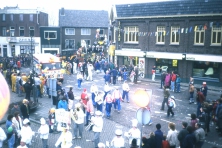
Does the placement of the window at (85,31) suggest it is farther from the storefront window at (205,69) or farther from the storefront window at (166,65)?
the storefront window at (205,69)

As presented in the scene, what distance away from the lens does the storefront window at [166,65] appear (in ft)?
89.0

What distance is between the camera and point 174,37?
2702 centimetres

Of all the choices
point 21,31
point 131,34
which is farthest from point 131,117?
point 21,31

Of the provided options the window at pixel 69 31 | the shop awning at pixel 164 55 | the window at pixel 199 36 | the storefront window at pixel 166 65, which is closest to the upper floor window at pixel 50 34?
the window at pixel 69 31

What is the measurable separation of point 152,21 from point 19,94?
16.2m

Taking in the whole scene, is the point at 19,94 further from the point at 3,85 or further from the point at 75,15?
the point at 75,15

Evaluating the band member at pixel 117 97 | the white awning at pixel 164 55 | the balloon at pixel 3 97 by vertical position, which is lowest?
the band member at pixel 117 97

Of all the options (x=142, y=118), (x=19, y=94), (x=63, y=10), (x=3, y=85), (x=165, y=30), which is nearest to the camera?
(x=3, y=85)

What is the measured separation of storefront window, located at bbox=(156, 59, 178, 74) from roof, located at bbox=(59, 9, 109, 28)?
2792cm

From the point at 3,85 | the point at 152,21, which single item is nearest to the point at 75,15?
the point at 152,21

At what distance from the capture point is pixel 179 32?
85.0 feet

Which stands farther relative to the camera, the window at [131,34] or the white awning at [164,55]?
Answer: the window at [131,34]

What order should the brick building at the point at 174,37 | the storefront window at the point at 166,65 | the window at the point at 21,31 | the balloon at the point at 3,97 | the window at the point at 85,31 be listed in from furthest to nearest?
the window at the point at 85,31 < the window at the point at 21,31 < the storefront window at the point at 166,65 < the brick building at the point at 174,37 < the balloon at the point at 3,97

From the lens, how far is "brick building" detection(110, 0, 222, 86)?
24312 mm
